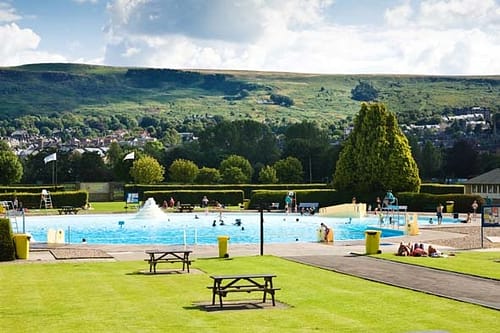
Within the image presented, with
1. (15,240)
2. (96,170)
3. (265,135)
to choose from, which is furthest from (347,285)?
(265,135)

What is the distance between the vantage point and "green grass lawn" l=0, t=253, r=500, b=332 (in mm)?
13797

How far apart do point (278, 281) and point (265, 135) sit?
111m

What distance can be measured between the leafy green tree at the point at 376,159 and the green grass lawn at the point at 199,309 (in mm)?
37135

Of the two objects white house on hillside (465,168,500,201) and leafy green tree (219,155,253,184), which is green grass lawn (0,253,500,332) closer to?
white house on hillside (465,168,500,201)

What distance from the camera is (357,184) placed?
196ft

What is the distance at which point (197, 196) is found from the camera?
67.0m

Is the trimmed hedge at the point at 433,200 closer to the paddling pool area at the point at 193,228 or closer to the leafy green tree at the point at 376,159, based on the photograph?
the leafy green tree at the point at 376,159

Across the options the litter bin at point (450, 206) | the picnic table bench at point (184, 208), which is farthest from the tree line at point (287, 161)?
the picnic table bench at point (184, 208)

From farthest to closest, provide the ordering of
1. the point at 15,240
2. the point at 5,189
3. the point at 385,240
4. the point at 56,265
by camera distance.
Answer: the point at 5,189
the point at 385,240
the point at 15,240
the point at 56,265

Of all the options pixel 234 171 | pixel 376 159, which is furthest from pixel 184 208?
pixel 234 171

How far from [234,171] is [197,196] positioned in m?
19.7

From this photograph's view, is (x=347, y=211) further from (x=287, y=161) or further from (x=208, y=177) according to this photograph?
(x=208, y=177)

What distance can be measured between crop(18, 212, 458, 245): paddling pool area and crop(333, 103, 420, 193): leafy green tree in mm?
5846

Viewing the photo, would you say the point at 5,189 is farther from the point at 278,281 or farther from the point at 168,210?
the point at 278,281
